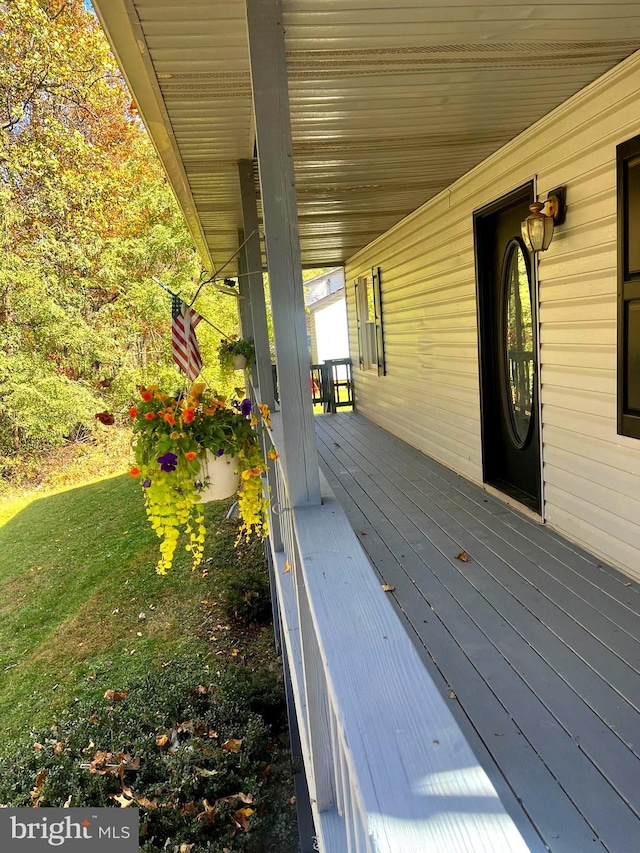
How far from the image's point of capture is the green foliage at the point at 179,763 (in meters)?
3.16

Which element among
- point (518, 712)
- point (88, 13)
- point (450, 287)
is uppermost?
point (88, 13)

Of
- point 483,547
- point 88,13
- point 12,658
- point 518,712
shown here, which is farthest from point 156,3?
point 88,13

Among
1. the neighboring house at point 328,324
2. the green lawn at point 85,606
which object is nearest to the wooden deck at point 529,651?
the green lawn at point 85,606

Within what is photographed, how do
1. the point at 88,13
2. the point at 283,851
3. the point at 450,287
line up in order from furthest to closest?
the point at 88,13 → the point at 450,287 → the point at 283,851

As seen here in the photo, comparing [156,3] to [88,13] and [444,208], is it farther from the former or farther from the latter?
[88,13]

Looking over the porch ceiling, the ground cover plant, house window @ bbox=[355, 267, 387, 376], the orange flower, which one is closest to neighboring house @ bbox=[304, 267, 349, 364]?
house window @ bbox=[355, 267, 387, 376]

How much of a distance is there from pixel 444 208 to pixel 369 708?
4876 mm

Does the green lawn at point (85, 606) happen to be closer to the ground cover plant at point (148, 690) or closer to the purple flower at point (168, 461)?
the ground cover plant at point (148, 690)

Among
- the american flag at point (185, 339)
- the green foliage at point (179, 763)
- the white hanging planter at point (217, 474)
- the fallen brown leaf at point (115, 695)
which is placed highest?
the american flag at point (185, 339)

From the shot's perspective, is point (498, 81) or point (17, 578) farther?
point (17, 578)

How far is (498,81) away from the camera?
2.70m

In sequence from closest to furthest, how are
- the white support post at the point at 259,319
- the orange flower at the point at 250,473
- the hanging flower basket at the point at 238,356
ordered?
the orange flower at the point at 250,473, the white support post at the point at 259,319, the hanging flower basket at the point at 238,356

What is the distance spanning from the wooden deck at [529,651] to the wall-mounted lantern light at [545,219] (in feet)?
5.84

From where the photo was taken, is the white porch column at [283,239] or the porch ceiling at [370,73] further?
the porch ceiling at [370,73]
